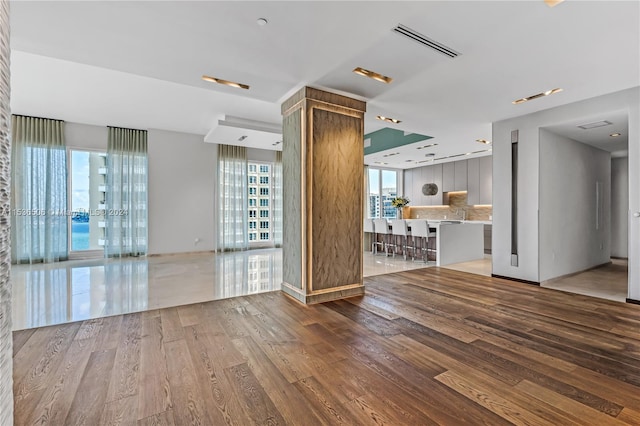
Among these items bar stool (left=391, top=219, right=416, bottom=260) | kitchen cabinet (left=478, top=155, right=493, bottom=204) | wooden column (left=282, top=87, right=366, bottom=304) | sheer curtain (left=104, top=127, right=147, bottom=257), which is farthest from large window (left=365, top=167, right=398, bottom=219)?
sheer curtain (left=104, top=127, right=147, bottom=257)

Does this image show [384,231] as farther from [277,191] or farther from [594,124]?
[594,124]

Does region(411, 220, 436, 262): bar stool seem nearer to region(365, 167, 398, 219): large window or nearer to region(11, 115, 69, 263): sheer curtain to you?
region(365, 167, 398, 219): large window

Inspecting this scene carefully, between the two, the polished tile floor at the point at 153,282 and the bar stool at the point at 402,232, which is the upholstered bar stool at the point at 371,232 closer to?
the bar stool at the point at 402,232

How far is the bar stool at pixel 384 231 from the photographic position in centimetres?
767

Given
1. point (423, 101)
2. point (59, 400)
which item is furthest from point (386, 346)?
point (423, 101)

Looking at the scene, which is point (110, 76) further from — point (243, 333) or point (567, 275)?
point (567, 275)

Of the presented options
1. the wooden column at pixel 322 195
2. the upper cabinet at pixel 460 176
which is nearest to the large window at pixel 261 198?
the wooden column at pixel 322 195

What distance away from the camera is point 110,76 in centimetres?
443

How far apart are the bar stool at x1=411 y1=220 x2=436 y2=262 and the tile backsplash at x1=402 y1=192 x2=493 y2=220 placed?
10.7 feet

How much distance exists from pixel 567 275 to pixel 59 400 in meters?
6.91

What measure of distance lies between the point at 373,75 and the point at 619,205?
7.74 metres

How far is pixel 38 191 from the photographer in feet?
21.1

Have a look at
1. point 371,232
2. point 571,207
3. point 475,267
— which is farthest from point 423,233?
point 571,207

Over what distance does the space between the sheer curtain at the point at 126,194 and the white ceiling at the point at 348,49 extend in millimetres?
2350
